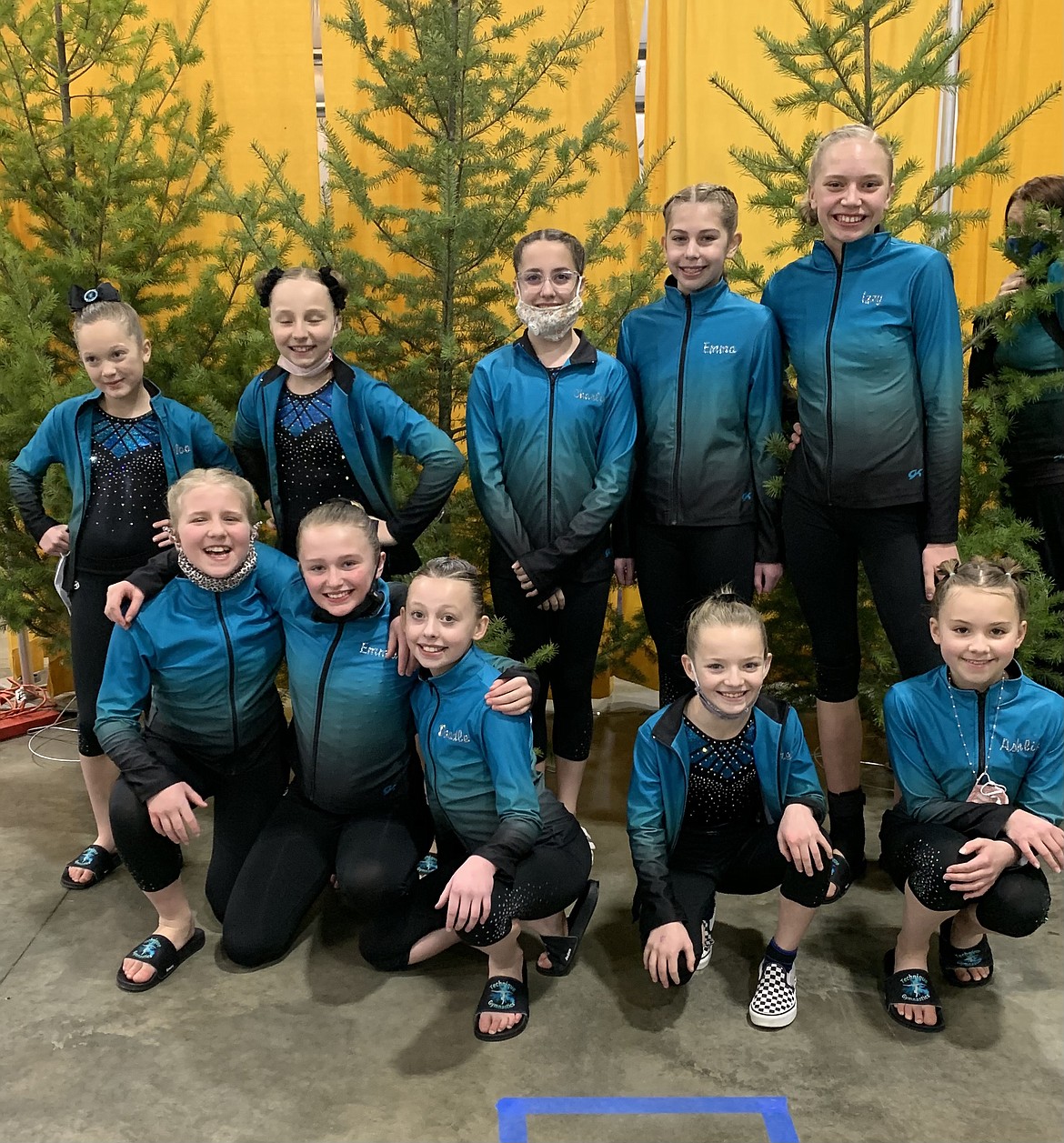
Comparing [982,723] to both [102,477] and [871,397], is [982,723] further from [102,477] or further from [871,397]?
[102,477]

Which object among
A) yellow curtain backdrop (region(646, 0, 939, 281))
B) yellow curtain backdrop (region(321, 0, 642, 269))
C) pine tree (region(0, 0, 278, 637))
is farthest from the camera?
yellow curtain backdrop (region(646, 0, 939, 281))

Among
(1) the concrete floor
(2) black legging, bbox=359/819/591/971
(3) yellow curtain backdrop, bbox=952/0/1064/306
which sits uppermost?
(3) yellow curtain backdrop, bbox=952/0/1064/306

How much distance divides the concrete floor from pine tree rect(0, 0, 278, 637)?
180 centimetres

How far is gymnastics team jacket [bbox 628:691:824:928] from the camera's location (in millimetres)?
2336

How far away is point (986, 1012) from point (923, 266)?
1928mm

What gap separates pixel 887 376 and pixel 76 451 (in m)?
2.41

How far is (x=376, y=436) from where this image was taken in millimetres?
2895

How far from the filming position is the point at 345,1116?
2.03 m

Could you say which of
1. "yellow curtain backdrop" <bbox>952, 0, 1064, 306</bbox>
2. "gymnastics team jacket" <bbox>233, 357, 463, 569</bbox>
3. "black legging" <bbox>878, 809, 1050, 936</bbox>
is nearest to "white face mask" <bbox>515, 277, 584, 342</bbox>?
"gymnastics team jacket" <bbox>233, 357, 463, 569</bbox>

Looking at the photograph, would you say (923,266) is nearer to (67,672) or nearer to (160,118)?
(160,118)

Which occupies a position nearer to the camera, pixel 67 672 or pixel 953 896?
pixel 953 896

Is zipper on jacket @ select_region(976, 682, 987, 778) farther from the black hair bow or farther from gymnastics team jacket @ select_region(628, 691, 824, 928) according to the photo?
the black hair bow

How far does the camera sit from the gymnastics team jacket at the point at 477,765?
7.64 feet

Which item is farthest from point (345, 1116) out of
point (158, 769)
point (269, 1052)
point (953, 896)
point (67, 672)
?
point (67, 672)
